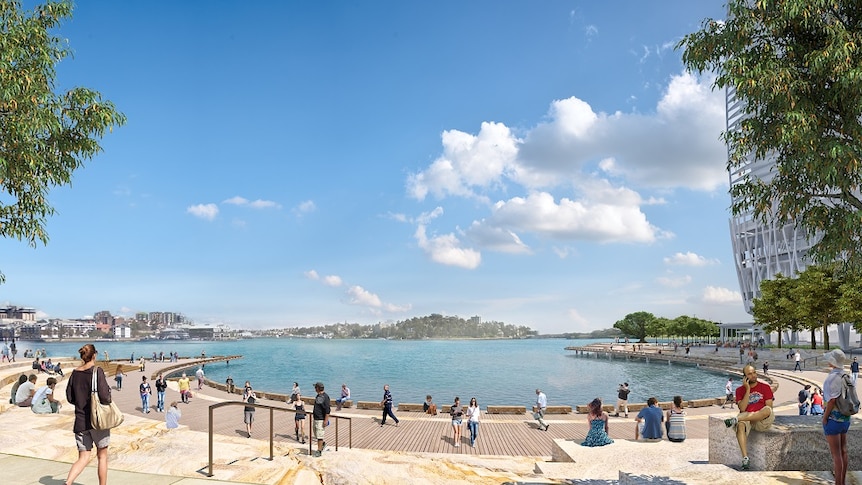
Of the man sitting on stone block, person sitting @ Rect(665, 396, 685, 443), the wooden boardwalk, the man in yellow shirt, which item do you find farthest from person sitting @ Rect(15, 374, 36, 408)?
person sitting @ Rect(665, 396, 685, 443)

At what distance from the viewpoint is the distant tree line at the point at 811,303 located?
158 ft

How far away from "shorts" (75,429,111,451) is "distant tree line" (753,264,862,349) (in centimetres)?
5099

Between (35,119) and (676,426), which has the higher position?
(35,119)

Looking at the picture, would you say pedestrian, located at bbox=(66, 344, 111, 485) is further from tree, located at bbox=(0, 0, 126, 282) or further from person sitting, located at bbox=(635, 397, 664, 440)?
person sitting, located at bbox=(635, 397, 664, 440)

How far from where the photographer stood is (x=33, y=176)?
11414mm

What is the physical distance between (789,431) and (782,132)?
457 centimetres

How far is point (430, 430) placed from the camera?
22641 millimetres

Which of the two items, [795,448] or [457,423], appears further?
[457,423]

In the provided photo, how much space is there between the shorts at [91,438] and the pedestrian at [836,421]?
9508 millimetres

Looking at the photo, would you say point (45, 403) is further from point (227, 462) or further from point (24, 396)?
point (227, 462)

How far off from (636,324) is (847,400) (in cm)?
15403

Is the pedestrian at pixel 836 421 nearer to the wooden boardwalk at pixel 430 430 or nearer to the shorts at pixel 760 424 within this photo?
the shorts at pixel 760 424

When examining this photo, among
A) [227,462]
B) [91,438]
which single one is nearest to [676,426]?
[227,462]

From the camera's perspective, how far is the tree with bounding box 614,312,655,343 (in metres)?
147
